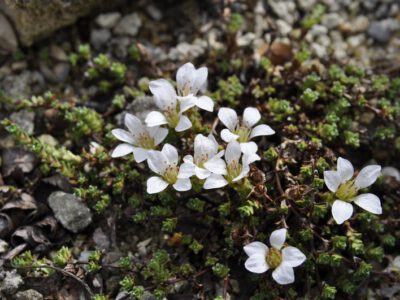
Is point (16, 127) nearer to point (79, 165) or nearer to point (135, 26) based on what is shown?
point (79, 165)

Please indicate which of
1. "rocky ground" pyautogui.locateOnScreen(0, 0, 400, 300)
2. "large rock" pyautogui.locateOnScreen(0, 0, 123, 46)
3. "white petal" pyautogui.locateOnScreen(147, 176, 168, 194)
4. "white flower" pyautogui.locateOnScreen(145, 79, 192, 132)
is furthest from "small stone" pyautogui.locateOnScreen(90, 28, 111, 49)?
"white petal" pyautogui.locateOnScreen(147, 176, 168, 194)

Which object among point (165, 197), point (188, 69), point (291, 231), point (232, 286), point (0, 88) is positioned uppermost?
point (188, 69)

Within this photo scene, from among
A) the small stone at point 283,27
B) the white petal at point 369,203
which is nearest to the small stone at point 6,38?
the small stone at point 283,27

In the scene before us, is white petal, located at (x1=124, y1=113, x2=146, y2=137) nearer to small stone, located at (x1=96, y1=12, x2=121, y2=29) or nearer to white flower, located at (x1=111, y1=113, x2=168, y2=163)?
white flower, located at (x1=111, y1=113, x2=168, y2=163)

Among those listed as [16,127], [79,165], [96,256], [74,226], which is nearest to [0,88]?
[16,127]

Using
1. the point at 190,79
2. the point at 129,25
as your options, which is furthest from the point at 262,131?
the point at 129,25

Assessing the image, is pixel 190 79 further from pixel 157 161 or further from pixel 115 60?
pixel 115 60
